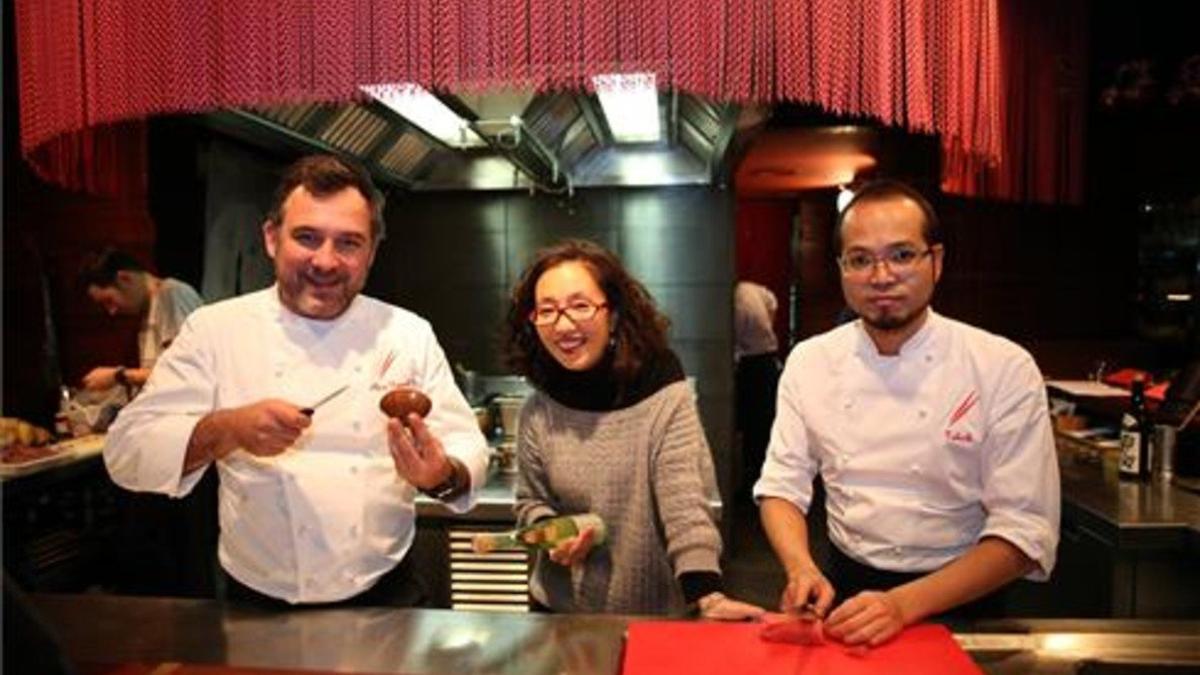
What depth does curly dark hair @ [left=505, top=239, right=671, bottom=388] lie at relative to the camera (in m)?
1.83

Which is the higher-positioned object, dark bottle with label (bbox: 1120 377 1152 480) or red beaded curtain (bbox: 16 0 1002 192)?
red beaded curtain (bbox: 16 0 1002 192)

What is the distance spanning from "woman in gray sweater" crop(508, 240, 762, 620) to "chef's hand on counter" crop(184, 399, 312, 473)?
0.59 metres

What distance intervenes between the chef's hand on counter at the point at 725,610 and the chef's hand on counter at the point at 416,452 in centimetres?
51

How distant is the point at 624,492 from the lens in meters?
1.77

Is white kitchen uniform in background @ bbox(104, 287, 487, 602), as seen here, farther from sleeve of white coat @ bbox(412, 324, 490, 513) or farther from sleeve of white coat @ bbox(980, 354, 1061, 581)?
sleeve of white coat @ bbox(980, 354, 1061, 581)

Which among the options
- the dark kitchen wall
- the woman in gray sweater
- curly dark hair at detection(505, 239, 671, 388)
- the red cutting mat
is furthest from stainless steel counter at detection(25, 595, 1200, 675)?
the dark kitchen wall

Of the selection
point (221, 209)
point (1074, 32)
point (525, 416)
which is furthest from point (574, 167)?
point (1074, 32)

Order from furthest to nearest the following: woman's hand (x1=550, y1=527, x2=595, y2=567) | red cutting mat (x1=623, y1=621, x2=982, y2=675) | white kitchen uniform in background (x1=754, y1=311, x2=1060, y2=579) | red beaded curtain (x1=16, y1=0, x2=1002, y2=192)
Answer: woman's hand (x1=550, y1=527, x2=595, y2=567)
white kitchen uniform in background (x1=754, y1=311, x2=1060, y2=579)
red cutting mat (x1=623, y1=621, x2=982, y2=675)
red beaded curtain (x1=16, y1=0, x2=1002, y2=192)

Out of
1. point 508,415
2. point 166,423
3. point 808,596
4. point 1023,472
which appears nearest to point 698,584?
point 808,596

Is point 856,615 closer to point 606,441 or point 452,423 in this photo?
point 606,441

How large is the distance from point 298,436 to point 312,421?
22cm

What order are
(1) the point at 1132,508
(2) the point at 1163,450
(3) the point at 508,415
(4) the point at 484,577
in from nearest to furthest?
(1) the point at 1132,508, (2) the point at 1163,450, (4) the point at 484,577, (3) the point at 508,415

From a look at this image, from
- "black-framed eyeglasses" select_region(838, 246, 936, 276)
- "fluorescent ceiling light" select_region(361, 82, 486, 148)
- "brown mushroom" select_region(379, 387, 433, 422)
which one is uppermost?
"fluorescent ceiling light" select_region(361, 82, 486, 148)

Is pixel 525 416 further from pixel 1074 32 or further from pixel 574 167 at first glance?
pixel 574 167
